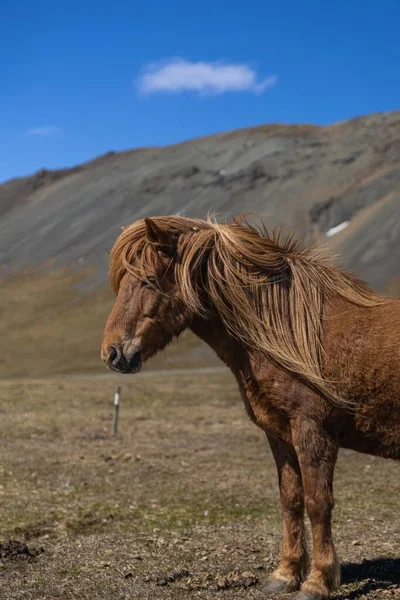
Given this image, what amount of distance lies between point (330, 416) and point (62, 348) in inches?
1979

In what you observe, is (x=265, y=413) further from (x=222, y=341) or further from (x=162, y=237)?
(x=162, y=237)

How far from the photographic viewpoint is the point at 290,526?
5.87 m

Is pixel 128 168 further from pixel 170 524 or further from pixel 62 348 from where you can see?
pixel 170 524

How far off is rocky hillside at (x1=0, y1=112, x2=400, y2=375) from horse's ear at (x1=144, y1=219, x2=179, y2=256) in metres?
42.7

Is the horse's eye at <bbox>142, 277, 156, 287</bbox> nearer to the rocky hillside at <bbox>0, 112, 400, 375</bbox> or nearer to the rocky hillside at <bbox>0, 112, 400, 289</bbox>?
the rocky hillside at <bbox>0, 112, 400, 375</bbox>

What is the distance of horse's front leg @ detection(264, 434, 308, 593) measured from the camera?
5.79 m

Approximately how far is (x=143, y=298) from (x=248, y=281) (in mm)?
849

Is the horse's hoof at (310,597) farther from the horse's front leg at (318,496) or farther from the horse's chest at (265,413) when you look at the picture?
the horse's chest at (265,413)

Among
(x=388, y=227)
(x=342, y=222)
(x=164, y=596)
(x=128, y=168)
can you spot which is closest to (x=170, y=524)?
(x=164, y=596)

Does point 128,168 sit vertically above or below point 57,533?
above

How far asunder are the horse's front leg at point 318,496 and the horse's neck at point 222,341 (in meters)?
0.74

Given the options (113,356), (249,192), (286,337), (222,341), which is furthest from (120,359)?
(249,192)

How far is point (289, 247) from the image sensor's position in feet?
20.0

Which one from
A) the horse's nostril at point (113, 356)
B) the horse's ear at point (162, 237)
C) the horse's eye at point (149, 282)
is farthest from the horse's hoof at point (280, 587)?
the horse's ear at point (162, 237)
